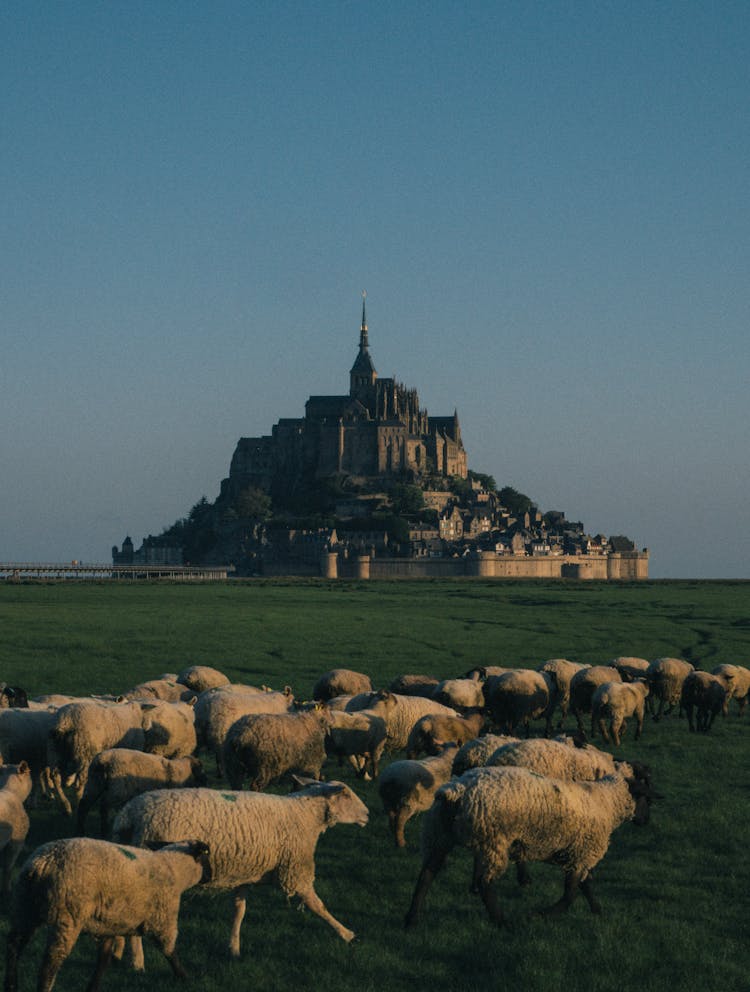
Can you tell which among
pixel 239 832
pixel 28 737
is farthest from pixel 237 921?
pixel 28 737

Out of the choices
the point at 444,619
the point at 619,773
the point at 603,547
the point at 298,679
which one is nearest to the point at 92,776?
the point at 619,773

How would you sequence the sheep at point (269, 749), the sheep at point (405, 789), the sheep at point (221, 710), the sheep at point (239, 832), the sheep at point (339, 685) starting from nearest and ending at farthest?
1. the sheep at point (239, 832)
2. the sheep at point (405, 789)
3. the sheep at point (269, 749)
4. the sheep at point (221, 710)
5. the sheep at point (339, 685)

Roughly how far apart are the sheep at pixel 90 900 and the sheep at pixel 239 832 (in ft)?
2.72

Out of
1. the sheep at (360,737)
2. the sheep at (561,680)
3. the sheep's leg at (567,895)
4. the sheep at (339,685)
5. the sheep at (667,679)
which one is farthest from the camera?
the sheep at (667,679)

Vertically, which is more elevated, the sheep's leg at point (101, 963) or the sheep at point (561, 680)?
the sheep at point (561, 680)

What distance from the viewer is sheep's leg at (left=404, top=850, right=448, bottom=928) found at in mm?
10344

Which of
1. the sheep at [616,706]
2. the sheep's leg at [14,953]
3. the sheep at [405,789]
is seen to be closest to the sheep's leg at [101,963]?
the sheep's leg at [14,953]

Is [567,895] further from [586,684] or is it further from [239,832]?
[586,684]

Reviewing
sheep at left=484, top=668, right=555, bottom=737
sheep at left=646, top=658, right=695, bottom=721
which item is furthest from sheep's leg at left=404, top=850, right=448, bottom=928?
sheep at left=646, top=658, right=695, bottom=721

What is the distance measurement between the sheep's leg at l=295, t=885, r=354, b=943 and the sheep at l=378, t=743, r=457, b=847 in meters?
2.56

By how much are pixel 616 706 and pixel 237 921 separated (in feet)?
37.8

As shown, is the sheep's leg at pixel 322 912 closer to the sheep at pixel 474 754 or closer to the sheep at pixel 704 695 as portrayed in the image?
the sheep at pixel 474 754

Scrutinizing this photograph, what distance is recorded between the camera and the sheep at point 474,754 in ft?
42.0

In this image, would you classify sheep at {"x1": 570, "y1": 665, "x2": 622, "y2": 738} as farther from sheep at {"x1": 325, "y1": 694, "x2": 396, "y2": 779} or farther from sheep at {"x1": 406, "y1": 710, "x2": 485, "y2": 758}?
sheep at {"x1": 325, "y1": 694, "x2": 396, "y2": 779}
